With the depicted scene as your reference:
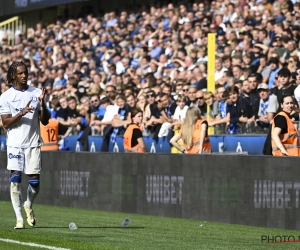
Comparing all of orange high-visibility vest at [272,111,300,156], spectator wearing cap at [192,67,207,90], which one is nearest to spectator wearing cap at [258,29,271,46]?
spectator wearing cap at [192,67,207,90]

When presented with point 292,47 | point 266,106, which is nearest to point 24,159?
point 266,106

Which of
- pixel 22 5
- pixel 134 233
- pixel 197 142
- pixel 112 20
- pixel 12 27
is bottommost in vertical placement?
pixel 134 233

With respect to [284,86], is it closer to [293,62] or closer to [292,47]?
[293,62]

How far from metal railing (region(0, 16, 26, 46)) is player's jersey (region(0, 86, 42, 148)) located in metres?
27.7

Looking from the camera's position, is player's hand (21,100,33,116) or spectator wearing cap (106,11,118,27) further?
spectator wearing cap (106,11,118,27)

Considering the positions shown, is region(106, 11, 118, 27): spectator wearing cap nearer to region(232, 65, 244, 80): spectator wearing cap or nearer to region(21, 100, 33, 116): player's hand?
region(232, 65, 244, 80): spectator wearing cap

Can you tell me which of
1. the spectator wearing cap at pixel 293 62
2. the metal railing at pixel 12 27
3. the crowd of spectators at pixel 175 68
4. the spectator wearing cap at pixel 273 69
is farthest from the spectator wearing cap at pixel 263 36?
the metal railing at pixel 12 27

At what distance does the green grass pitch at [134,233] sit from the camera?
34.4ft

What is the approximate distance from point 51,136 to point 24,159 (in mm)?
7319

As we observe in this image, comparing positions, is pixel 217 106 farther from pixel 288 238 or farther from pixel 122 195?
pixel 288 238

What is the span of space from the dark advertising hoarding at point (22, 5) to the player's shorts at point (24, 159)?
23.3m

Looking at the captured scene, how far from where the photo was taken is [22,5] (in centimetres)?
3916

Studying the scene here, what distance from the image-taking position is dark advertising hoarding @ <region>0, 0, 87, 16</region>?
3694cm

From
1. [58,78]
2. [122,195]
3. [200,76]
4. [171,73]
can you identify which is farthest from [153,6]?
[122,195]
